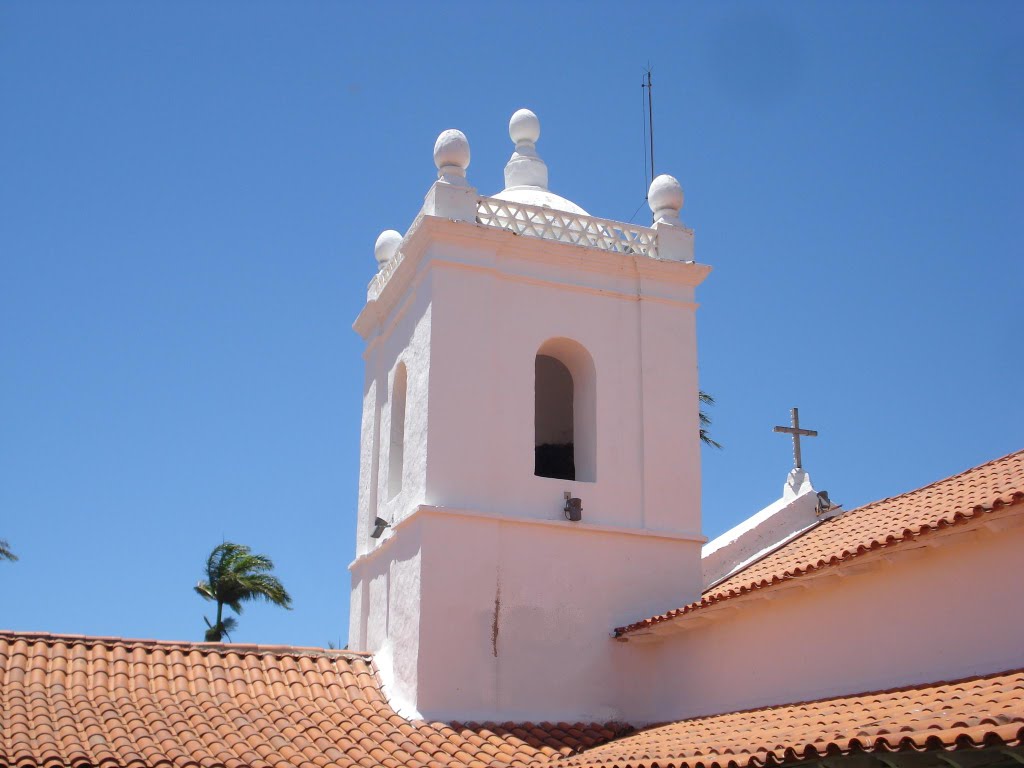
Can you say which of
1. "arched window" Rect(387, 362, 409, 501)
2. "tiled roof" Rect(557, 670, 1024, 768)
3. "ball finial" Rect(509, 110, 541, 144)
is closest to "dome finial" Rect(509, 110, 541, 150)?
"ball finial" Rect(509, 110, 541, 144)

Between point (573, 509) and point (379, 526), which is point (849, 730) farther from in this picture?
point (379, 526)

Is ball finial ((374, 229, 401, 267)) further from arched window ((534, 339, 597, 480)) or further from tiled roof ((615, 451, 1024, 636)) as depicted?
tiled roof ((615, 451, 1024, 636))

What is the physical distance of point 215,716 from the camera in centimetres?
1073

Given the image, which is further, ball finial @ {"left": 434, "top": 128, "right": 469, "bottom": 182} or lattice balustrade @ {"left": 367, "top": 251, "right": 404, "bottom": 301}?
lattice balustrade @ {"left": 367, "top": 251, "right": 404, "bottom": 301}

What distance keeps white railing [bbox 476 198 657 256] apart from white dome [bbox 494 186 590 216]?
37cm

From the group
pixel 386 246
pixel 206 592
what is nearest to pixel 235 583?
pixel 206 592

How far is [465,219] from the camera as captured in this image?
43.0ft

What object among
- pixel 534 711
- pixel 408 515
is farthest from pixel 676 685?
pixel 408 515

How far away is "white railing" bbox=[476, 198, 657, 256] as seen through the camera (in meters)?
13.4

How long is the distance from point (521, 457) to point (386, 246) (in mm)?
3998

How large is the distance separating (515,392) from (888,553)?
4625 millimetres

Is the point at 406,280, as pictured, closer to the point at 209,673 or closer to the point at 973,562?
the point at 209,673

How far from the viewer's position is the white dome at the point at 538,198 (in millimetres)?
14445

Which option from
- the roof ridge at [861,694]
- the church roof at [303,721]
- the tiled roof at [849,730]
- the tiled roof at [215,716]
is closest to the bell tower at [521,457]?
the tiled roof at [215,716]
